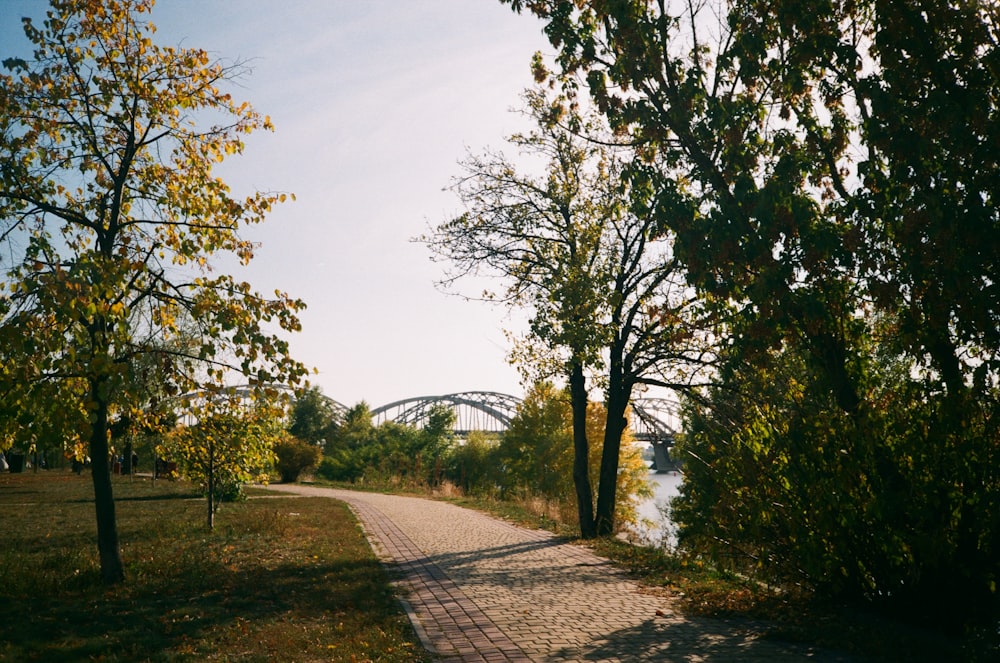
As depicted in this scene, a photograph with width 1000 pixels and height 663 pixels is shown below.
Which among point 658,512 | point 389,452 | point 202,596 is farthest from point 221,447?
point 389,452

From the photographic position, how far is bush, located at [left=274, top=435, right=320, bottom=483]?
1406 inches

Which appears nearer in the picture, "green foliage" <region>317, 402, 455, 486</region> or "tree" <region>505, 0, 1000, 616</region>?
"tree" <region>505, 0, 1000, 616</region>

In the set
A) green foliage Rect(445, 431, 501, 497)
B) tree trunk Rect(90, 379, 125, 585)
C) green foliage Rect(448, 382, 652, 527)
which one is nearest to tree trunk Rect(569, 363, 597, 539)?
tree trunk Rect(90, 379, 125, 585)

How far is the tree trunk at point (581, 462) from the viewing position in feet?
50.3

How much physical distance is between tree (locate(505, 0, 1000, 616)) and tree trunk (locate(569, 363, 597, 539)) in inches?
307

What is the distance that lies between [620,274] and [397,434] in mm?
35496

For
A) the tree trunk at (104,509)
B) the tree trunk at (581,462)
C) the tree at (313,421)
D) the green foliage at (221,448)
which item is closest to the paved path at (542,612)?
the tree trunk at (581,462)

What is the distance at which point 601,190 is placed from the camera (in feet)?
50.5

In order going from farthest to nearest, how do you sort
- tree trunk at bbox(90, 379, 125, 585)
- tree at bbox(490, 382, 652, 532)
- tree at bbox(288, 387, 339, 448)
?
tree at bbox(288, 387, 339, 448)
tree at bbox(490, 382, 652, 532)
tree trunk at bbox(90, 379, 125, 585)

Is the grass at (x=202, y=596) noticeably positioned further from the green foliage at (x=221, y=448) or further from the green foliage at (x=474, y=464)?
the green foliage at (x=474, y=464)

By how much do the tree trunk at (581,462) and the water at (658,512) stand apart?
1.13 meters

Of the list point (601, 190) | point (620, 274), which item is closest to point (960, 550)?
point (620, 274)

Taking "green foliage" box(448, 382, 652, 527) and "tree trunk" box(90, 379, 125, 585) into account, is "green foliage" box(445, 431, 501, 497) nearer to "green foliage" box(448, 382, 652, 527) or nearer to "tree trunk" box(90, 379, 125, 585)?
"green foliage" box(448, 382, 652, 527)

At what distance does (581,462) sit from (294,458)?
23.8 metres
